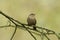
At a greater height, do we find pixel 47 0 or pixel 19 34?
pixel 47 0

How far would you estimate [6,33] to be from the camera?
3.70 meters

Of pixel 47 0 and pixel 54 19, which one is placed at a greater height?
pixel 47 0

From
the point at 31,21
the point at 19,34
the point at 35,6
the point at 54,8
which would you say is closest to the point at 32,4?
the point at 35,6

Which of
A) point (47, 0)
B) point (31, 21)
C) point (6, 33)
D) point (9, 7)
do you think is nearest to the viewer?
point (31, 21)

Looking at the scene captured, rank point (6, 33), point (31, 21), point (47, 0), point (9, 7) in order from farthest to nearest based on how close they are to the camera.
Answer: point (47, 0) < point (9, 7) < point (6, 33) < point (31, 21)

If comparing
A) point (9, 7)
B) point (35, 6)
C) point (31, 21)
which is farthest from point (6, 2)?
point (31, 21)

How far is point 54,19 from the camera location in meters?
3.93

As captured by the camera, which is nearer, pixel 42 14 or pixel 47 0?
pixel 42 14

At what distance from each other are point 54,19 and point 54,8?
21cm

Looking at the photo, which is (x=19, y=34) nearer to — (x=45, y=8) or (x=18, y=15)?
(x=18, y=15)

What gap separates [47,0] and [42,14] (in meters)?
0.34

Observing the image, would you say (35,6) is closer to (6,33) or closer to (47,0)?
(47,0)

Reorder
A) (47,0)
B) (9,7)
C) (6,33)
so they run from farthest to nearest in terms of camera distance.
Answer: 1. (47,0)
2. (9,7)
3. (6,33)

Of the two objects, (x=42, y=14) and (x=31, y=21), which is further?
(x=42, y=14)
